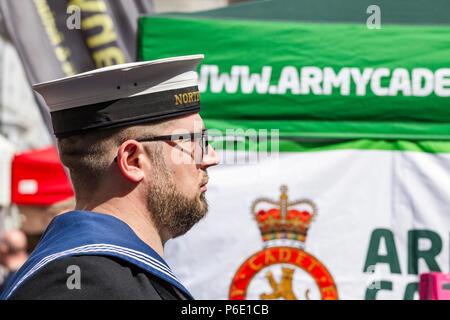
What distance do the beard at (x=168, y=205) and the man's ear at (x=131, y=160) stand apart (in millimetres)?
52

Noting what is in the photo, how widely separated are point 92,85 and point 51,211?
2977 millimetres

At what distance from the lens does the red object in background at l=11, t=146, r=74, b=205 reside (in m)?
4.52

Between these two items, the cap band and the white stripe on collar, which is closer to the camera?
the white stripe on collar

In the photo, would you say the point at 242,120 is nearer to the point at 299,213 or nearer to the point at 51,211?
the point at 299,213

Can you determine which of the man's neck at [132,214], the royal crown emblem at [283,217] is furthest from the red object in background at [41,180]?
the man's neck at [132,214]

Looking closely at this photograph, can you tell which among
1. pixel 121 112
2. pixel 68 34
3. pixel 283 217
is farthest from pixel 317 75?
pixel 121 112

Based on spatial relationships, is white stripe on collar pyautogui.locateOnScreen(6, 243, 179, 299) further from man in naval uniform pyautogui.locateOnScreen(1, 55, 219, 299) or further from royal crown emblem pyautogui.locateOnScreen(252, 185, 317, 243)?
royal crown emblem pyautogui.locateOnScreen(252, 185, 317, 243)

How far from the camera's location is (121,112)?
1.78 metres

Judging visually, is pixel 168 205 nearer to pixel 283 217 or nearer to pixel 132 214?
pixel 132 214

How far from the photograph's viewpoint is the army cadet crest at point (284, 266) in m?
2.81

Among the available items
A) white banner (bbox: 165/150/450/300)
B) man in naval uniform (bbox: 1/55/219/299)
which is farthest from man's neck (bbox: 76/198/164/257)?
white banner (bbox: 165/150/450/300)

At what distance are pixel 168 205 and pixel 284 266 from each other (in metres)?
1.15

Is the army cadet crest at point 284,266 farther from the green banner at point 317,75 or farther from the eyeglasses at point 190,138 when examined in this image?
the eyeglasses at point 190,138

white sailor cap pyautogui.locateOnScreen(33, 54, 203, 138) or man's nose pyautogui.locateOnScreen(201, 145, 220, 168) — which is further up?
white sailor cap pyautogui.locateOnScreen(33, 54, 203, 138)
